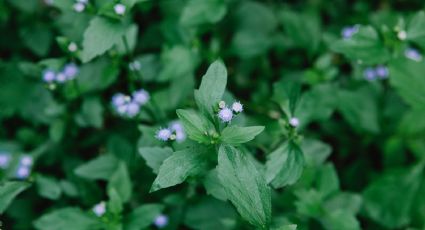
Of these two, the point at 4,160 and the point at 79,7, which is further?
the point at 4,160

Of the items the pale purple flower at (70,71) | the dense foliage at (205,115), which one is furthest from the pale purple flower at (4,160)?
the pale purple flower at (70,71)

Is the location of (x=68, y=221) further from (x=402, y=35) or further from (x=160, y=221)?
(x=402, y=35)

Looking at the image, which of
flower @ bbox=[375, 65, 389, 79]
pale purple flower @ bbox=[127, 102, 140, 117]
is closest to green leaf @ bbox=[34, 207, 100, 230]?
pale purple flower @ bbox=[127, 102, 140, 117]

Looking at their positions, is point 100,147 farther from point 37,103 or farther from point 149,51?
point 149,51

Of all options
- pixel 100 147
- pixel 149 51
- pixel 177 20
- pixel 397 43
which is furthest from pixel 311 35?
pixel 100 147

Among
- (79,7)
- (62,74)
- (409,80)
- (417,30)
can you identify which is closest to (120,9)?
(79,7)

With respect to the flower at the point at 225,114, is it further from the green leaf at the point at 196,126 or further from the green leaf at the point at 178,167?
the green leaf at the point at 178,167
